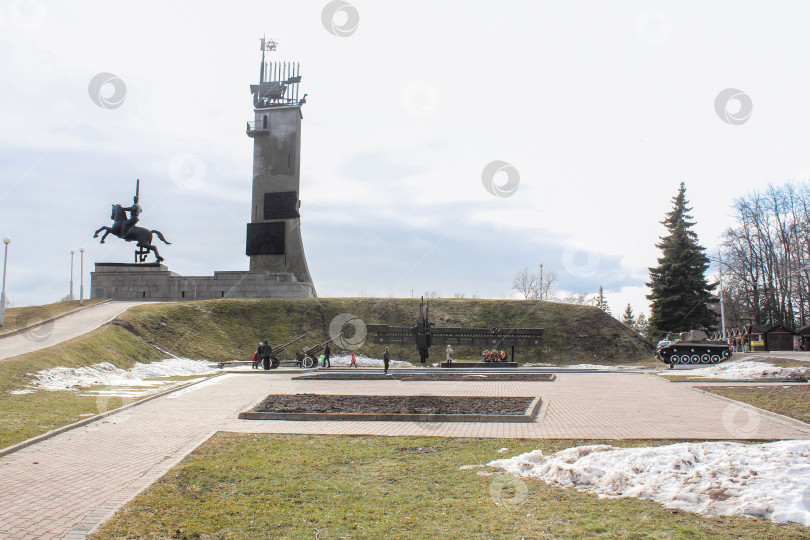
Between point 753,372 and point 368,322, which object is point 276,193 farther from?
point 753,372

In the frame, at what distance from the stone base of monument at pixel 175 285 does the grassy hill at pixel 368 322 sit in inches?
69.1

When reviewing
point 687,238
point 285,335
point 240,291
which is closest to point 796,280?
point 687,238

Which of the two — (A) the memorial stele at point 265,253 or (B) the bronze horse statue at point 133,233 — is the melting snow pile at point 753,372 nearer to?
(A) the memorial stele at point 265,253

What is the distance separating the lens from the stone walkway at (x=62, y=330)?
23281 millimetres

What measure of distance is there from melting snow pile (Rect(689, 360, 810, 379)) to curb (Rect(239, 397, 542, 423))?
42.5 ft

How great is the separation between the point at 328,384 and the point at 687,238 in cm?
3456

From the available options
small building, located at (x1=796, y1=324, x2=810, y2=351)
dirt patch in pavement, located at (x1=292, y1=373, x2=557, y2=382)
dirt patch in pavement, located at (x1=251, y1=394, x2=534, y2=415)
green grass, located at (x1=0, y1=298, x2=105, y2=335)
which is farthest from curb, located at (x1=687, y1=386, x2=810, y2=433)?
small building, located at (x1=796, y1=324, x2=810, y2=351)

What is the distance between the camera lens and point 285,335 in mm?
39875

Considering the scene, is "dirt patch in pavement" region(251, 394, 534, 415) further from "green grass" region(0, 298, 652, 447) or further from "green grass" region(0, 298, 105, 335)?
"green grass" region(0, 298, 105, 335)

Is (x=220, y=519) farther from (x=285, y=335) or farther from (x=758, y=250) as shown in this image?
(x=758, y=250)

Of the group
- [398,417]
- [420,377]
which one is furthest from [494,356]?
[398,417]

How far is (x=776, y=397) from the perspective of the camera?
15016 millimetres

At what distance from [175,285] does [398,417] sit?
36593 mm

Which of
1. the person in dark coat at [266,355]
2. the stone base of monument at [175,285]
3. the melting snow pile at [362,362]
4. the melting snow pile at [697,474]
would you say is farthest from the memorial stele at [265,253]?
the melting snow pile at [697,474]
